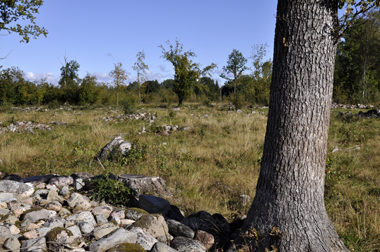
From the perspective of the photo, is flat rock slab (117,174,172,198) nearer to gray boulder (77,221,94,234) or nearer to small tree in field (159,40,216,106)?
gray boulder (77,221,94,234)

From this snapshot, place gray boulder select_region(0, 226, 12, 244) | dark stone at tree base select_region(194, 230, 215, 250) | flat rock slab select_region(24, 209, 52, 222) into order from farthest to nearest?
dark stone at tree base select_region(194, 230, 215, 250) → flat rock slab select_region(24, 209, 52, 222) → gray boulder select_region(0, 226, 12, 244)

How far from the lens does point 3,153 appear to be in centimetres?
600

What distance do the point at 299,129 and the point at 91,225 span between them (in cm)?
251

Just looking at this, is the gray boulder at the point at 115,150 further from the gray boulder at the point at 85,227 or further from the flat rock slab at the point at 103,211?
the gray boulder at the point at 85,227

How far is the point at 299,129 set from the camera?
254 cm

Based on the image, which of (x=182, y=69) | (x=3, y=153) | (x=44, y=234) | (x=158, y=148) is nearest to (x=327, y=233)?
(x=44, y=234)

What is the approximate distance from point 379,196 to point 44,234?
532cm

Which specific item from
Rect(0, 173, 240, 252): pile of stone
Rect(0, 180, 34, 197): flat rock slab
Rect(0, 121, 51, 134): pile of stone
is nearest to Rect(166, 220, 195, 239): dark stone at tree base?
Rect(0, 173, 240, 252): pile of stone

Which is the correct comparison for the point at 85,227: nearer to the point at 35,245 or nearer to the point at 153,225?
the point at 35,245

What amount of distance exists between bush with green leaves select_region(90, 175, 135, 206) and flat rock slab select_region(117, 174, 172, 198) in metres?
0.10

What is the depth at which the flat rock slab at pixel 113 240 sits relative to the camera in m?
2.40

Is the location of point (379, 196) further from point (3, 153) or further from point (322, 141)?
point (3, 153)

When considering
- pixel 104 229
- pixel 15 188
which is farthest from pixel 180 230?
pixel 15 188

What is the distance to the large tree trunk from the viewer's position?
2510 mm
